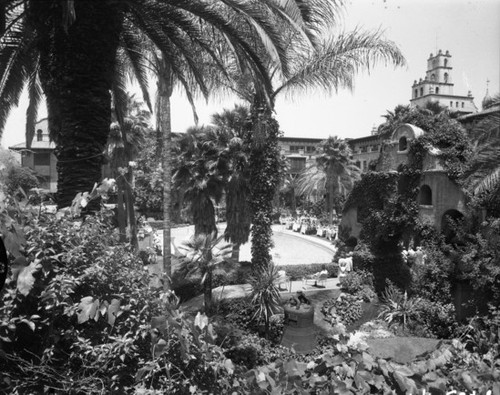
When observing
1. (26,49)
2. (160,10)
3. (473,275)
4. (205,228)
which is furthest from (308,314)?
(205,228)

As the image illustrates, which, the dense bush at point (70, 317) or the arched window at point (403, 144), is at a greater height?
the arched window at point (403, 144)

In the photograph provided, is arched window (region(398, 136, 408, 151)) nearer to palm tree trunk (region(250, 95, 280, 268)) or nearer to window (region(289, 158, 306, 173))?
palm tree trunk (region(250, 95, 280, 268))

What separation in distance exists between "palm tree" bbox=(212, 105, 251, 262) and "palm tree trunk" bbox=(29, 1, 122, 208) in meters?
13.5

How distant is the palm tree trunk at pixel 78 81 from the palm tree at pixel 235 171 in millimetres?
13487

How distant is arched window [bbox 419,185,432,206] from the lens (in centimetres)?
1714

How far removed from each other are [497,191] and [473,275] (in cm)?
251

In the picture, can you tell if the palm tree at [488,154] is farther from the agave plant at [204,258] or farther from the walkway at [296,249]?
the walkway at [296,249]

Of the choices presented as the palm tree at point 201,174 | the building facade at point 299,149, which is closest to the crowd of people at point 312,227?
the building facade at point 299,149

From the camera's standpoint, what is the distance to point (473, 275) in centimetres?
1202

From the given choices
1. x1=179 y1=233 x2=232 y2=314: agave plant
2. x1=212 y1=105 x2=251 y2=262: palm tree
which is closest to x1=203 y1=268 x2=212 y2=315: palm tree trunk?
x1=179 y1=233 x2=232 y2=314: agave plant

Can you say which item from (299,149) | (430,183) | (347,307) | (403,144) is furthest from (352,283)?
(299,149)

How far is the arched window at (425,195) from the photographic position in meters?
17.1

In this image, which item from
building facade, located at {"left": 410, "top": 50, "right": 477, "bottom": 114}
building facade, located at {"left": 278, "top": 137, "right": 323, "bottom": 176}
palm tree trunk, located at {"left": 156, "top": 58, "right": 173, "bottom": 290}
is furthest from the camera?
building facade, located at {"left": 278, "top": 137, "right": 323, "bottom": 176}

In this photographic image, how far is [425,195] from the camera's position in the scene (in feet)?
56.7
